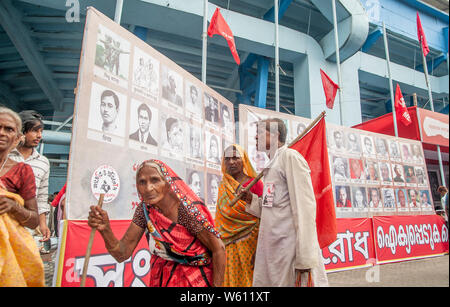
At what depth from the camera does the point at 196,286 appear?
1552 millimetres

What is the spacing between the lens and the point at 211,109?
389 centimetres

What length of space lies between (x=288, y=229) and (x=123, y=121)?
1.68 m

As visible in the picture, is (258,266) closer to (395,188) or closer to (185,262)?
(185,262)

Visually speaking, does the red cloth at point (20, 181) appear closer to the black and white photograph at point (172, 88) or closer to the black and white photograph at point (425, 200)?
the black and white photograph at point (172, 88)

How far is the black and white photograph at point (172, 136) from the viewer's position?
2.90 m

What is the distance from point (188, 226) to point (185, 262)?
0.21m

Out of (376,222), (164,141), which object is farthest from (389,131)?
(164,141)

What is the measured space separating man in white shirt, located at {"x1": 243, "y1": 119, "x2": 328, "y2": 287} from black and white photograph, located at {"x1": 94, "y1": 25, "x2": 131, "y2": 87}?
1562 millimetres

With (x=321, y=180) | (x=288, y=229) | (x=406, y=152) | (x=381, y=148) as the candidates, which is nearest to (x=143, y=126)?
(x=288, y=229)

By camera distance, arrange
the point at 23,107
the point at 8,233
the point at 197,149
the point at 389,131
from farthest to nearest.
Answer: the point at 389,131, the point at 23,107, the point at 197,149, the point at 8,233

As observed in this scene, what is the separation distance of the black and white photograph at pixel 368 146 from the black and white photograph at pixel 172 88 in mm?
4653

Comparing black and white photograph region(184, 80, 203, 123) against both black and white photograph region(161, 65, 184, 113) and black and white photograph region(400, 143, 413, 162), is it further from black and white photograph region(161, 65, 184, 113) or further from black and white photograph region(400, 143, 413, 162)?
black and white photograph region(400, 143, 413, 162)

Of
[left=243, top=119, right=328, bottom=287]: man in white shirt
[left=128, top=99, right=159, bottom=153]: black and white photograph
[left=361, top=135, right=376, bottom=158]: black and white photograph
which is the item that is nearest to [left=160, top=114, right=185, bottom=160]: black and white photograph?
[left=128, top=99, right=159, bottom=153]: black and white photograph

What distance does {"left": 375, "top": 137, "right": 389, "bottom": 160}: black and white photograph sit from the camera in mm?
6391
